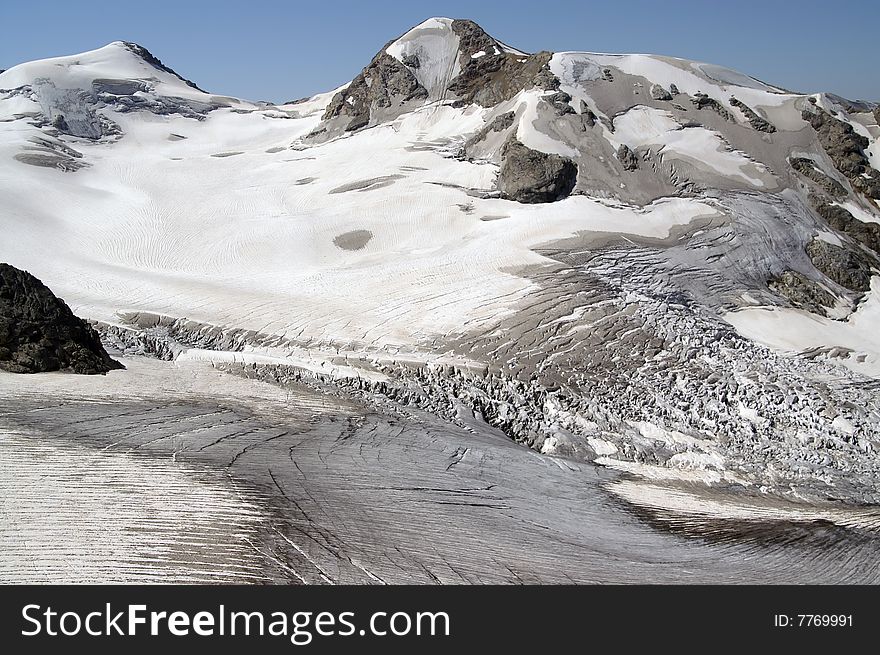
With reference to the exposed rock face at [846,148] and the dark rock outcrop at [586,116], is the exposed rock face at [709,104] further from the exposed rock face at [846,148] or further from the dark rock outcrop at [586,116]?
the dark rock outcrop at [586,116]

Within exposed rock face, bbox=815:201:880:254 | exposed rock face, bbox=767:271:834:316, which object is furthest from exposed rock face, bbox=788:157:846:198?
exposed rock face, bbox=767:271:834:316

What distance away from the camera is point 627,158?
22.7 meters

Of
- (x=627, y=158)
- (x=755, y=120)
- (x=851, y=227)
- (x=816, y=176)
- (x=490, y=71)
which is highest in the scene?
(x=490, y=71)

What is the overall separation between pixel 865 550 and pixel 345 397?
26.2ft

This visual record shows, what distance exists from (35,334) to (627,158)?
60.8ft

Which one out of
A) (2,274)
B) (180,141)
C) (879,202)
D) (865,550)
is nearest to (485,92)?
(879,202)

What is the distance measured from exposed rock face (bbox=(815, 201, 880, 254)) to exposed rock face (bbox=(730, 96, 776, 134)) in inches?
148

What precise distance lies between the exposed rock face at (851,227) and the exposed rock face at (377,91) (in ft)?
58.5

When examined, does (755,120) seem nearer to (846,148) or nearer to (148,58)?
(846,148)

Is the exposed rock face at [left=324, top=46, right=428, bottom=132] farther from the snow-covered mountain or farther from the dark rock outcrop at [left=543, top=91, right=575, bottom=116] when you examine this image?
the dark rock outcrop at [left=543, top=91, right=575, bottom=116]

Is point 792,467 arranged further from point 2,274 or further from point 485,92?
point 485,92

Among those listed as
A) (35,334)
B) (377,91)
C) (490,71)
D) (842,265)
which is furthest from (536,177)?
(35,334)

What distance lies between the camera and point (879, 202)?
77.1 ft

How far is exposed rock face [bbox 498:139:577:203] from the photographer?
2147cm
